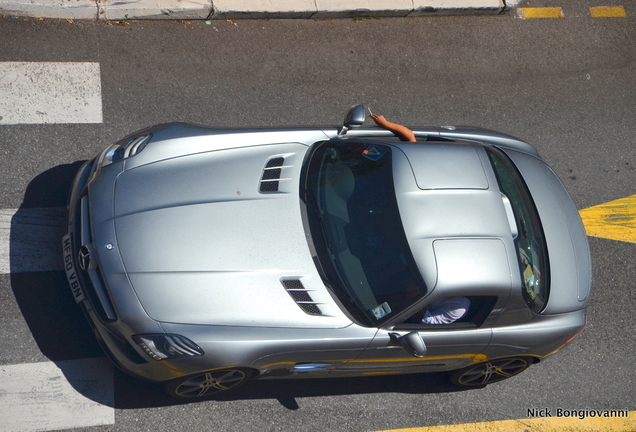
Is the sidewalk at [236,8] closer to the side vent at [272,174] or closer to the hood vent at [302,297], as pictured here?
the side vent at [272,174]

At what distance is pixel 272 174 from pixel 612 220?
401cm

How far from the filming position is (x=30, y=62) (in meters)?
6.17

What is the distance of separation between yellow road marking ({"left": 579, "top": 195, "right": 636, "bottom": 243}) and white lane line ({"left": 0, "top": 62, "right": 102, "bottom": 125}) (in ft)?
17.1

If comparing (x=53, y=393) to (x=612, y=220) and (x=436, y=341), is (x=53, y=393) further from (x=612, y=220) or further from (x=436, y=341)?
(x=612, y=220)

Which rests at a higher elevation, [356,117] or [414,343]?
[356,117]

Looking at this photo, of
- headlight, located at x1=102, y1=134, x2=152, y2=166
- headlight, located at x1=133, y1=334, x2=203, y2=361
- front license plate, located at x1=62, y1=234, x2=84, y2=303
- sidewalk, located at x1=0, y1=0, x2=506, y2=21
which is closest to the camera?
headlight, located at x1=133, y1=334, x2=203, y2=361

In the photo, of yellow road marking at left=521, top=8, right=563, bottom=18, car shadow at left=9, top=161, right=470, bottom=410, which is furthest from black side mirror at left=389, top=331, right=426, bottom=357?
yellow road marking at left=521, top=8, right=563, bottom=18

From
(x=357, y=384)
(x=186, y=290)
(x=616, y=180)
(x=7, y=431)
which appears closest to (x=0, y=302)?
(x=7, y=431)

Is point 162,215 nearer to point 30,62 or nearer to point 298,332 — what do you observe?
point 298,332

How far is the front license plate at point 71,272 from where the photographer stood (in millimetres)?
4414

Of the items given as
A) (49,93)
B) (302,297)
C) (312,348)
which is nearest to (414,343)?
(312,348)

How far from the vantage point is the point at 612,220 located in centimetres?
661

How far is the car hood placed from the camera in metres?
4.23

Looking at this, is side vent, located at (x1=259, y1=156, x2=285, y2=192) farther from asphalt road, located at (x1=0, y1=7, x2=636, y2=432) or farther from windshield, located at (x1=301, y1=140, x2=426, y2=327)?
asphalt road, located at (x1=0, y1=7, x2=636, y2=432)
